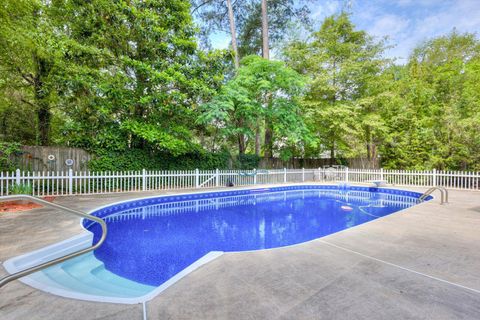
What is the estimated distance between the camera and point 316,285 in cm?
212

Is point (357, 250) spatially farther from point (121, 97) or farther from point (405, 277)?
point (121, 97)

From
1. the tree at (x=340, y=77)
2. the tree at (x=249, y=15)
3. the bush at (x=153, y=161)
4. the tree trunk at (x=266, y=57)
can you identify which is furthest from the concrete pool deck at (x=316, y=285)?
the tree at (x=249, y=15)

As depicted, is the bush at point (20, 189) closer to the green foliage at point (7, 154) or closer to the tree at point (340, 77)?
the green foliage at point (7, 154)

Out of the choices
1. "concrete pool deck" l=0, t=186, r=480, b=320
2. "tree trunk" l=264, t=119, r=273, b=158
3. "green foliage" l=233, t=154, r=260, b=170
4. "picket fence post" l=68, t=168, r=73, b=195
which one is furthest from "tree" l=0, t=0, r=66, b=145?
"tree trunk" l=264, t=119, r=273, b=158

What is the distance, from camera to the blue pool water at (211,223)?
11.7 feet

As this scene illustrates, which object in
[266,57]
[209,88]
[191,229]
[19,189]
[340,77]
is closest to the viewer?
[191,229]

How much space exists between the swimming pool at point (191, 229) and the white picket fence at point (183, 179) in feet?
5.12

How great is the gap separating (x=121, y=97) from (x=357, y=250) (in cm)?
908

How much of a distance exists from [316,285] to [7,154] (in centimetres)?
967

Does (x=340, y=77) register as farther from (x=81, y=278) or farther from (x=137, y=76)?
(x=81, y=278)

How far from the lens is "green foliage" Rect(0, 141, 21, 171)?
7062mm

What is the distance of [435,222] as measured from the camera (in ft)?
14.6

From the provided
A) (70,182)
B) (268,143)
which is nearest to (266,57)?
(268,143)

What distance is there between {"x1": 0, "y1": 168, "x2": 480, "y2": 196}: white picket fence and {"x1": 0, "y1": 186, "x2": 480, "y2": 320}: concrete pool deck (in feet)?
13.9
